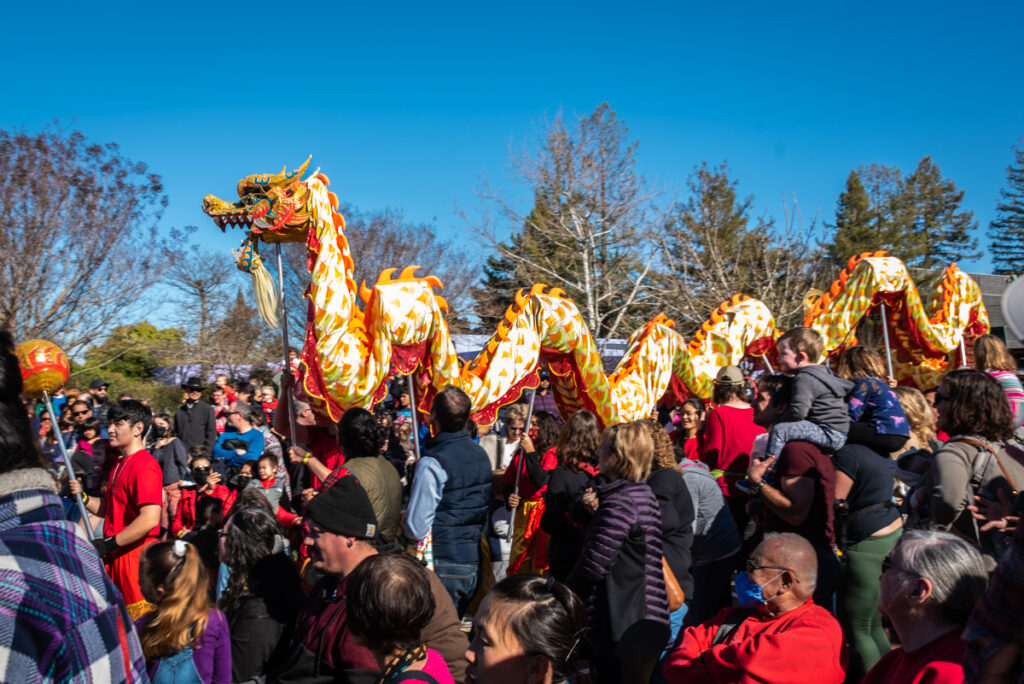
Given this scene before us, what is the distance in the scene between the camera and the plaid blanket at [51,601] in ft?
4.32

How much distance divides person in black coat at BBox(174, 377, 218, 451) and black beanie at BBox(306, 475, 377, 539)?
7.26m

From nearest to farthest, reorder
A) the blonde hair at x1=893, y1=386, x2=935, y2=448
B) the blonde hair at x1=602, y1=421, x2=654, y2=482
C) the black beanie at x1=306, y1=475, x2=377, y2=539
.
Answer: the black beanie at x1=306, y1=475, x2=377, y2=539, the blonde hair at x1=602, y1=421, x2=654, y2=482, the blonde hair at x1=893, y1=386, x2=935, y2=448

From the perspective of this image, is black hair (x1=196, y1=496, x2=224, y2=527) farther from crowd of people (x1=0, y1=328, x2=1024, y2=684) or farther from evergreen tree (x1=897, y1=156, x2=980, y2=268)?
evergreen tree (x1=897, y1=156, x2=980, y2=268)

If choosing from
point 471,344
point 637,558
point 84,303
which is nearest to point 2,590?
point 637,558

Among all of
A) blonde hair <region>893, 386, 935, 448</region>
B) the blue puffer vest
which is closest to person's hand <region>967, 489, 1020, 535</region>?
blonde hair <region>893, 386, 935, 448</region>

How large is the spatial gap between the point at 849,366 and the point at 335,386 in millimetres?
3510

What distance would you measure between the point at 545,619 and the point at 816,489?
83.8 inches

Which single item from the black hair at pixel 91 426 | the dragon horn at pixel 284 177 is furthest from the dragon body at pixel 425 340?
the black hair at pixel 91 426

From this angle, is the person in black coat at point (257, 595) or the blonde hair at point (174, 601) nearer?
the blonde hair at point (174, 601)

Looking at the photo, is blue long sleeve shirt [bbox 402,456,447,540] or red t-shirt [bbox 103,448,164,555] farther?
blue long sleeve shirt [bbox 402,456,447,540]

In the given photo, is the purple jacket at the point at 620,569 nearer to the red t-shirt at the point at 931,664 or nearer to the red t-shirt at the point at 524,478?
the red t-shirt at the point at 931,664

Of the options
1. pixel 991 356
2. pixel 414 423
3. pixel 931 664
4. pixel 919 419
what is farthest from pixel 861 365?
pixel 414 423

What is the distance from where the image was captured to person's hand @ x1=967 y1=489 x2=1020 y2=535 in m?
2.62

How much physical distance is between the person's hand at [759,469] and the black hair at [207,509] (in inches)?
136
